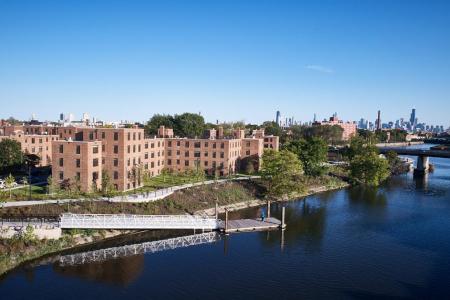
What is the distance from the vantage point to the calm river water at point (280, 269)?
38.3 metres

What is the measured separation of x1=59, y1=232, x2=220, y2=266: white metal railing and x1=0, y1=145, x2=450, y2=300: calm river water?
45.7 inches

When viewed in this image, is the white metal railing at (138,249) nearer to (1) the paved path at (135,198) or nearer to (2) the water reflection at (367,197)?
(1) the paved path at (135,198)

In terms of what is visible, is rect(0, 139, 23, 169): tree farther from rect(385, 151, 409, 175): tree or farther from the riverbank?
rect(385, 151, 409, 175): tree

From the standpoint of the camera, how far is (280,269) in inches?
1743

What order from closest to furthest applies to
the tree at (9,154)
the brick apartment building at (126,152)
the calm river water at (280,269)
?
the calm river water at (280,269)
the brick apartment building at (126,152)
the tree at (9,154)

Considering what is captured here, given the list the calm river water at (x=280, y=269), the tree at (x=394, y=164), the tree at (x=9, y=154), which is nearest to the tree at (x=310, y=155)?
the calm river water at (x=280, y=269)

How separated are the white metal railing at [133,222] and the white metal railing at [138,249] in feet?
5.52

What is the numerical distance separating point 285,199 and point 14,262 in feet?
171

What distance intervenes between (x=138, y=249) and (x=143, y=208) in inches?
433

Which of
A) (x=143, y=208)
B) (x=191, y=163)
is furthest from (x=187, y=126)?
(x=143, y=208)

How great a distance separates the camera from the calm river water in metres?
38.3

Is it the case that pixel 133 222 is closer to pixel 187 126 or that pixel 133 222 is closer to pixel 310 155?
pixel 310 155

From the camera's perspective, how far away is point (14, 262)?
1682 inches

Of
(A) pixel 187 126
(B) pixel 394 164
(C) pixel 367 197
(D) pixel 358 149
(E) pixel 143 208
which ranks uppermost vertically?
(A) pixel 187 126
